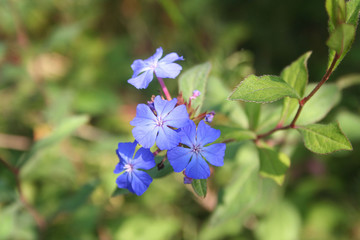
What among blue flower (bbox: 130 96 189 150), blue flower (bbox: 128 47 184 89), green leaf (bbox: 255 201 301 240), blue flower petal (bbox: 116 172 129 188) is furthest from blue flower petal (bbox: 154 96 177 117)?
green leaf (bbox: 255 201 301 240)

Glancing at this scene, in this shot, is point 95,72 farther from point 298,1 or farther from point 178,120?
point 178,120

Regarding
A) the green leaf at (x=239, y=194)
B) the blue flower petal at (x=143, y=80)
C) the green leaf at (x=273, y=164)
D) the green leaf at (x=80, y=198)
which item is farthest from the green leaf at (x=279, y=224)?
the blue flower petal at (x=143, y=80)

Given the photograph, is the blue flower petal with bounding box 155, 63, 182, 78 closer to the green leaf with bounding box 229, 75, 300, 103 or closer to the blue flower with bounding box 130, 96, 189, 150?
the blue flower with bounding box 130, 96, 189, 150

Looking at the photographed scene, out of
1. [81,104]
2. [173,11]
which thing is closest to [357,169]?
[173,11]

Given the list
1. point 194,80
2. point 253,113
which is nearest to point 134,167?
point 194,80

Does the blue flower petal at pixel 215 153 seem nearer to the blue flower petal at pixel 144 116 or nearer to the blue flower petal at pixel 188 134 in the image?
the blue flower petal at pixel 188 134

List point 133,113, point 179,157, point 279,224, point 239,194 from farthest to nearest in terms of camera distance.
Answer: point 133,113
point 279,224
point 239,194
point 179,157

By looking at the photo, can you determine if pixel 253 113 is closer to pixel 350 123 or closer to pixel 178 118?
pixel 178 118
